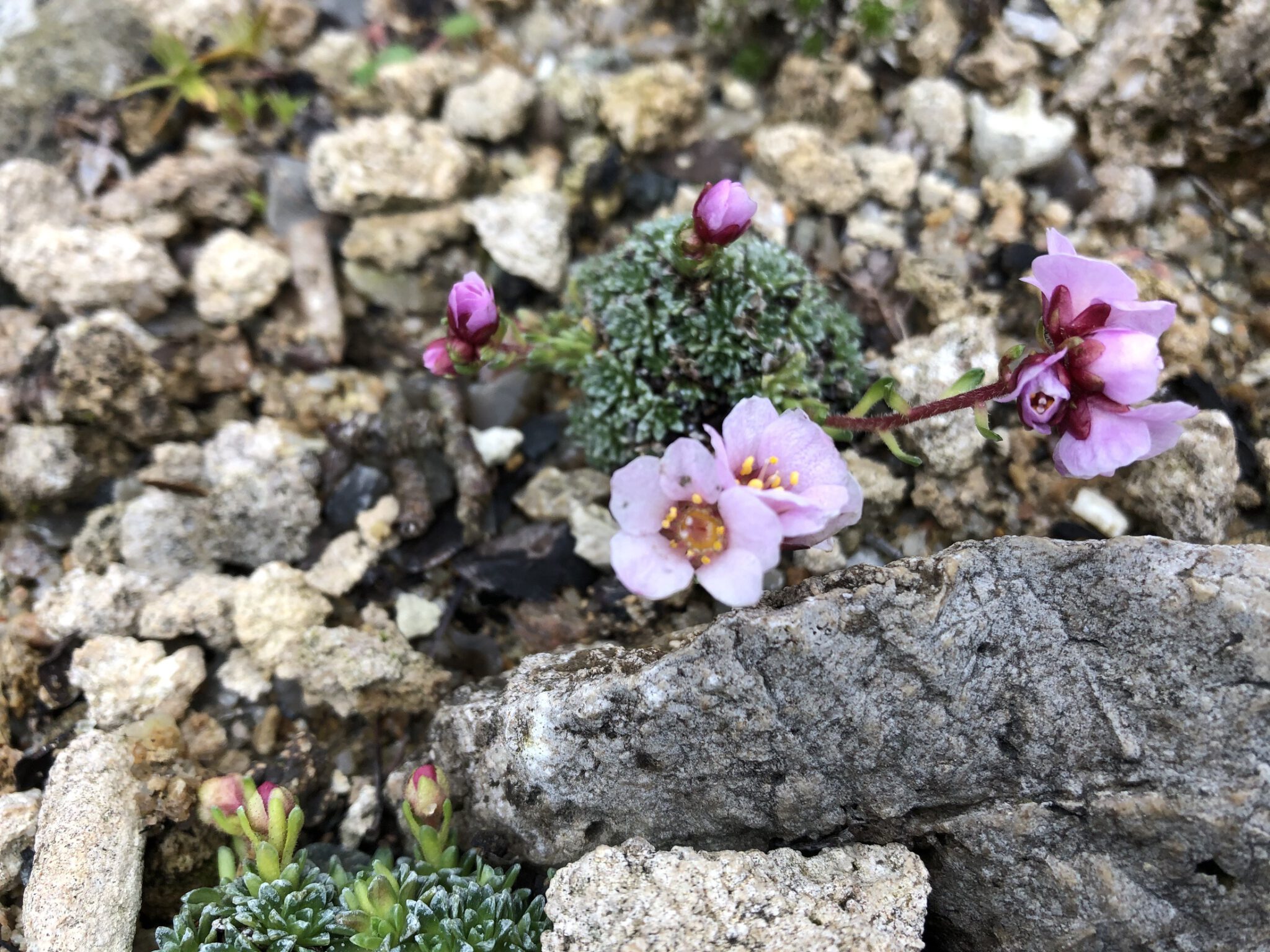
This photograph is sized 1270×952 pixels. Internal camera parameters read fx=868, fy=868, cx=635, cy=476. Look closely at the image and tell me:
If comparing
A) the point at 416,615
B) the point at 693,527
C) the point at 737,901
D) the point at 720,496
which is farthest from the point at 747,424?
the point at 416,615

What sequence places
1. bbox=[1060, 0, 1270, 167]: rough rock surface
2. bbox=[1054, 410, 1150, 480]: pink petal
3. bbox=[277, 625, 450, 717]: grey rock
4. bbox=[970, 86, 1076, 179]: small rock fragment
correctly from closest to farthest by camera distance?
bbox=[1054, 410, 1150, 480]: pink petal
bbox=[277, 625, 450, 717]: grey rock
bbox=[1060, 0, 1270, 167]: rough rock surface
bbox=[970, 86, 1076, 179]: small rock fragment

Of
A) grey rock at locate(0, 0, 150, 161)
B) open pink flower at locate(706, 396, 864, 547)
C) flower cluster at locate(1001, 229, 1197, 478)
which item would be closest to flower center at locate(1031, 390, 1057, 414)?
flower cluster at locate(1001, 229, 1197, 478)

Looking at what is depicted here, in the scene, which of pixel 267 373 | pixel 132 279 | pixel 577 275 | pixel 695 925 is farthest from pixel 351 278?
pixel 695 925

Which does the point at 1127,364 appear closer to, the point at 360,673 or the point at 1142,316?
the point at 1142,316

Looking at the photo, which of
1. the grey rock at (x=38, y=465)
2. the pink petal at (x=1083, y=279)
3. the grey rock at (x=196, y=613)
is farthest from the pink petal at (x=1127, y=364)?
the grey rock at (x=38, y=465)

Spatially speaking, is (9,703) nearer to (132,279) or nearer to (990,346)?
(132,279)

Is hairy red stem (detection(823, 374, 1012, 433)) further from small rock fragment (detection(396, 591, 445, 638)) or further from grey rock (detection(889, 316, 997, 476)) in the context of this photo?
small rock fragment (detection(396, 591, 445, 638))

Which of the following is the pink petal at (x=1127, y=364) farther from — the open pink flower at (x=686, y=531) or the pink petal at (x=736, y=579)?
the pink petal at (x=736, y=579)
